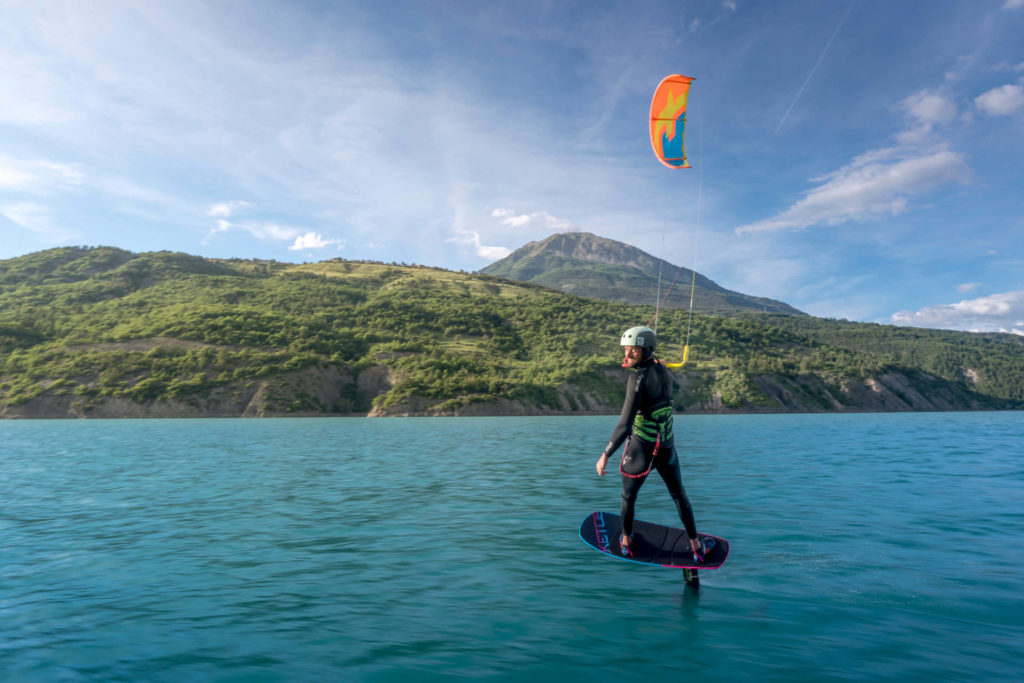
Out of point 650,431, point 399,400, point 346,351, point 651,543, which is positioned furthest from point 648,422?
point 346,351

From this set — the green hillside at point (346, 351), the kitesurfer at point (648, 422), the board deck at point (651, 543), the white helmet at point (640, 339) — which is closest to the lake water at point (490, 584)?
the board deck at point (651, 543)

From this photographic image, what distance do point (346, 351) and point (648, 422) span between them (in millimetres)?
95883

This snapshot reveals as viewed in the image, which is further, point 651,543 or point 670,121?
point 670,121

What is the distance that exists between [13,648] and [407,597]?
4231mm

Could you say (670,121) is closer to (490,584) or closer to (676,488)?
(676,488)

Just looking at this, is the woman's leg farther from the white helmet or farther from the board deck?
the white helmet

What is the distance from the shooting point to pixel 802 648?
239 inches

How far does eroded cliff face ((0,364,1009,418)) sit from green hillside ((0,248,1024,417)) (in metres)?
0.27

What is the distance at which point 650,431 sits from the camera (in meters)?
8.79

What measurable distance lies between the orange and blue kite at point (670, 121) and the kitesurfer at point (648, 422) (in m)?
12.1

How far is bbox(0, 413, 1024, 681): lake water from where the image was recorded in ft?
19.3

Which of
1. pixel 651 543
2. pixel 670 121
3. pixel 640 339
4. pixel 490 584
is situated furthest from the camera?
pixel 670 121

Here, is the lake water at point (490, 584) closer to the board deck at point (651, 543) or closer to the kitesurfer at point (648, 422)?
the board deck at point (651, 543)

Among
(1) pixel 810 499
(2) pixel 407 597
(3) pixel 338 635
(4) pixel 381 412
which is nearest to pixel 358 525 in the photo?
(2) pixel 407 597
